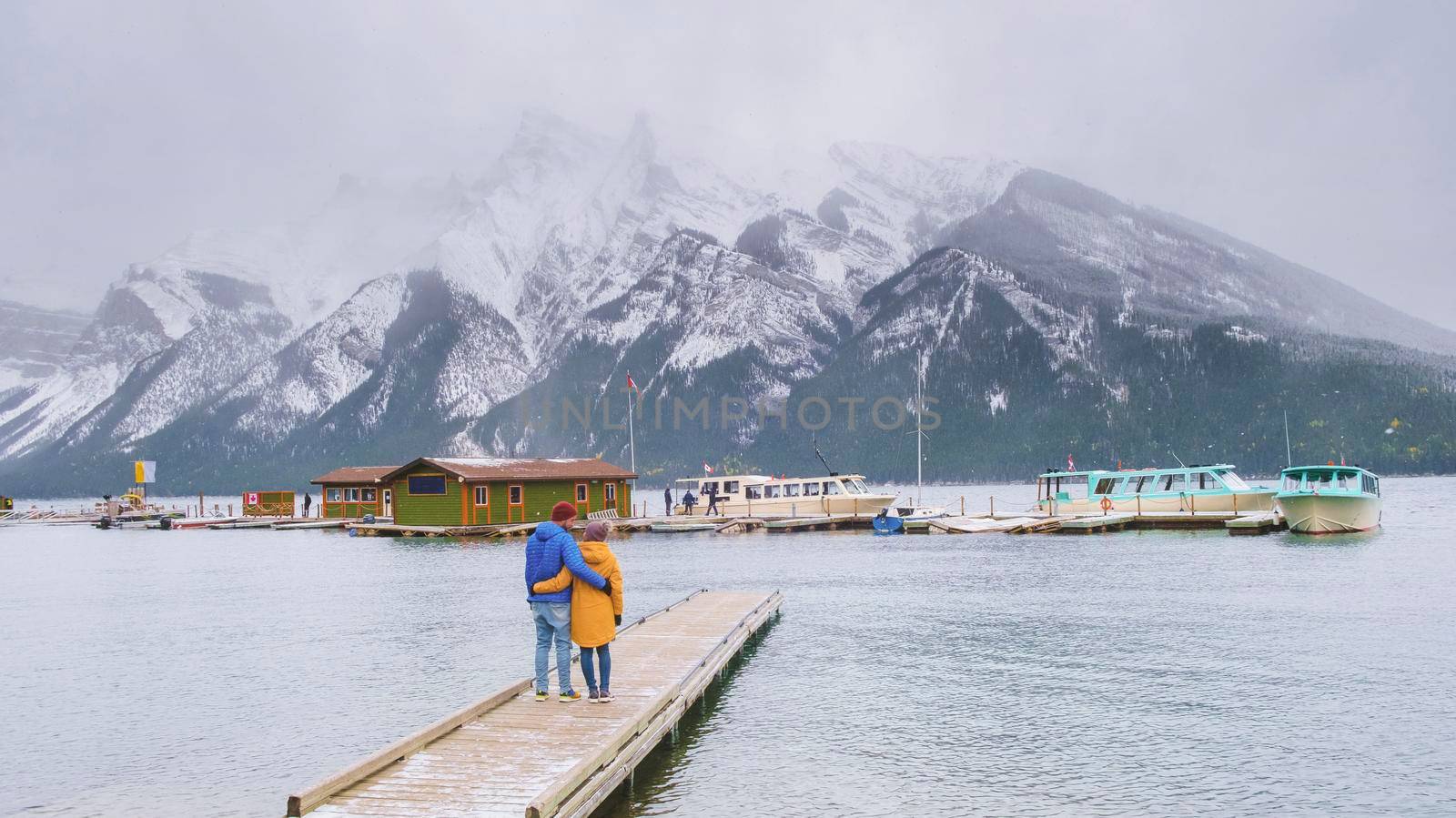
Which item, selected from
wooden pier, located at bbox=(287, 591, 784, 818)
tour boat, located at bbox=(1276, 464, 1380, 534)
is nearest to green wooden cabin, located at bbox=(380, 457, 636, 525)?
tour boat, located at bbox=(1276, 464, 1380, 534)

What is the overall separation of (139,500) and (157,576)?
83139 millimetres

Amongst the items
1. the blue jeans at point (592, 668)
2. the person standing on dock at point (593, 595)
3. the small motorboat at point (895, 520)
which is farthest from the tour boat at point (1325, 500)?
the person standing on dock at point (593, 595)

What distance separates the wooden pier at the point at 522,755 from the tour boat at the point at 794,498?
6122cm

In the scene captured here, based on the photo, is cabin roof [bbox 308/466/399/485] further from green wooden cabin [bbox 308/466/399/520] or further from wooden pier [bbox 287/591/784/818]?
wooden pier [bbox 287/591/784/818]

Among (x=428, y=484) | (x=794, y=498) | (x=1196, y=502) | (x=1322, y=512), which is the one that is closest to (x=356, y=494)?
(x=428, y=484)

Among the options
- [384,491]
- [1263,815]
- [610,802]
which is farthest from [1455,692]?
[384,491]

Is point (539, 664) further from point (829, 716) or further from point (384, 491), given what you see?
point (384, 491)

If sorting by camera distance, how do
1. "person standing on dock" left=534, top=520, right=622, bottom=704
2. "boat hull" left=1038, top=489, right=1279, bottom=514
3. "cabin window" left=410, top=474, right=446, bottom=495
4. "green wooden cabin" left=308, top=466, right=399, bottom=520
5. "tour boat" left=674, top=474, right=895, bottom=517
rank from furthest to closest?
1. "green wooden cabin" left=308, top=466, right=399, bottom=520
2. "tour boat" left=674, top=474, right=895, bottom=517
3. "cabin window" left=410, top=474, right=446, bottom=495
4. "boat hull" left=1038, top=489, right=1279, bottom=514
5. "person standing on dock" left=534, top=520, right=622, bottom=704

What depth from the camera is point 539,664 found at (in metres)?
17.1

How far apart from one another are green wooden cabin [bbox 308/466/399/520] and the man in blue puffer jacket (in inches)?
3030

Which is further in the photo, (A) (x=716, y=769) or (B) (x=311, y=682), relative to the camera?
(B) (x=311, y=682)

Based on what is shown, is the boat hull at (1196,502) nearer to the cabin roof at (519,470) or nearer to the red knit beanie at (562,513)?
the cabin roof at (519,470)

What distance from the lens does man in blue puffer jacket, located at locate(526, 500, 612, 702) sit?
16.0 metres

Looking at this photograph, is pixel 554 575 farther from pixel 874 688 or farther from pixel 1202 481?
pixel 1202 481
